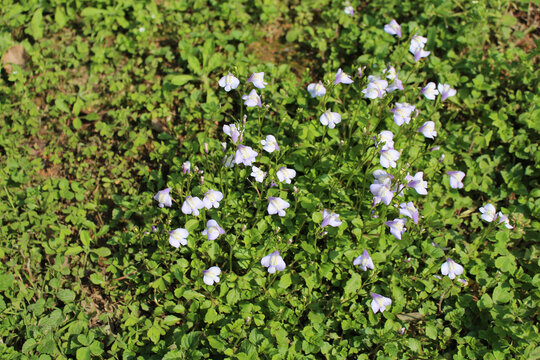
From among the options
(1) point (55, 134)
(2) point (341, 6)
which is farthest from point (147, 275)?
(2) point (341, 6)

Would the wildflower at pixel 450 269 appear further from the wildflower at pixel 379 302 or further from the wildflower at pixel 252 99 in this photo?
the wildflower at pixel 252 99

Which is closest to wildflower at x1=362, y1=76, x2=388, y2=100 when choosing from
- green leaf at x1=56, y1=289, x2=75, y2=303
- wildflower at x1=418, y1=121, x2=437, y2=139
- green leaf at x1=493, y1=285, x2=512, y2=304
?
wildflower at x1=418, y1=121, x2=437, y2=139

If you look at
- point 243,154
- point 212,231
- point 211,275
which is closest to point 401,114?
point 243,154

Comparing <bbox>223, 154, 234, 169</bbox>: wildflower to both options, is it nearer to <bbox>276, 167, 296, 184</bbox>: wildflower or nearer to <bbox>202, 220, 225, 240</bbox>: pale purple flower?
<bbox>276, 167, 296, 184</bbox>: wildflower

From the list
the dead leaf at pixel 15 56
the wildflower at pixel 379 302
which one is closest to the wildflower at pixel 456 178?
the wildflower at pixel 379 302

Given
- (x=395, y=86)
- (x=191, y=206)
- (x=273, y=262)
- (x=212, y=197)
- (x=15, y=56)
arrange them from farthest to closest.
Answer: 1. (x=15, y=56)
2. (x=395, y=86)
3. (x=212, y=197)
4. (x=191, y=206)
5. (x=273, y=262)

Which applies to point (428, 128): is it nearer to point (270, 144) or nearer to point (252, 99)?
point (270, 144)

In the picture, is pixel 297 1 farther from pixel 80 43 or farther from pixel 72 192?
pixel 72 192
